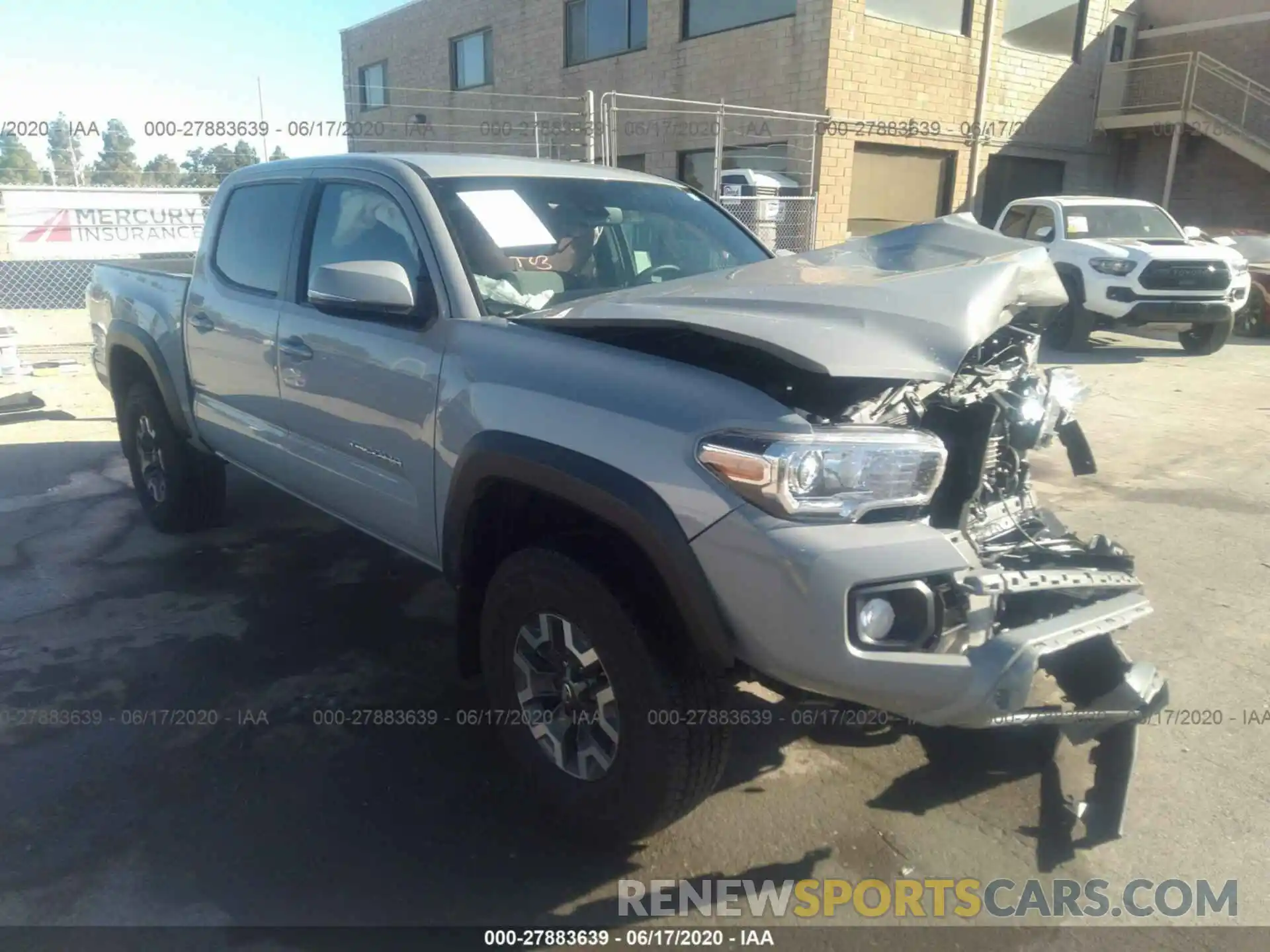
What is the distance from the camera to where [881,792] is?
3.05 meters

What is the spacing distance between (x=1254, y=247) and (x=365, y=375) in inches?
577

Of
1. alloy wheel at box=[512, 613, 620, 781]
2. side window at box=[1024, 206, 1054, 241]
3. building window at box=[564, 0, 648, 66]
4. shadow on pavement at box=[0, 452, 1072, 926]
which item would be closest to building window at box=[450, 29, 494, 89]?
building window at box=[564, 0, 648, 66]

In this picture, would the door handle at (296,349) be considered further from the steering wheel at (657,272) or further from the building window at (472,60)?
the building window at (472,60)

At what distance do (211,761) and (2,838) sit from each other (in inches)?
23.4

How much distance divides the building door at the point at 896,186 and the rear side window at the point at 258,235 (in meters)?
13.0

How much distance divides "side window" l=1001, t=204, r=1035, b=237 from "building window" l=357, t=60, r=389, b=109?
1919 centimetres

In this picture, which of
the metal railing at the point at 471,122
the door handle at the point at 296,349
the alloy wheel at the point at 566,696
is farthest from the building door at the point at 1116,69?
the alloy wheel at the point at 566,696

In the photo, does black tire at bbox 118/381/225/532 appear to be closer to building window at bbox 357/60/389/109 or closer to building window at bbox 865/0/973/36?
building window at bbox 865/0/973/36

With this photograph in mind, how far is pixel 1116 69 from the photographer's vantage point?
758 inches

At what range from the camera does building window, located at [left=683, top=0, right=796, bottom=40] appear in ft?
51.5

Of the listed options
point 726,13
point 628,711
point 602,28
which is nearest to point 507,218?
point 628,711

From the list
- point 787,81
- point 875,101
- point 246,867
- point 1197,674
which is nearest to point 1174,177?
point 875,101

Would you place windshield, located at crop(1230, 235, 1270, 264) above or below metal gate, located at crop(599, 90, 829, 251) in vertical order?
below

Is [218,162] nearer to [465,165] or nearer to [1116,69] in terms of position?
→ [465,165]
